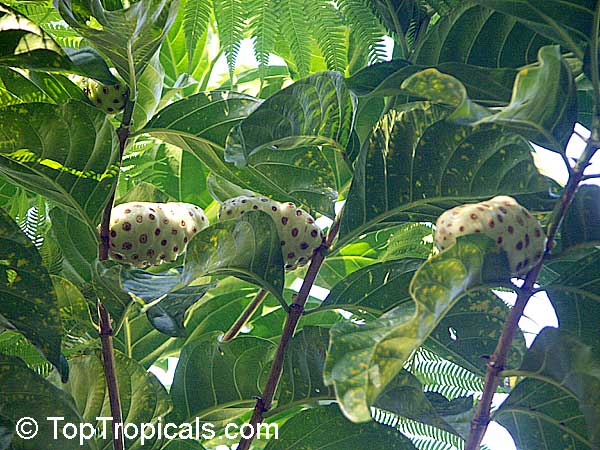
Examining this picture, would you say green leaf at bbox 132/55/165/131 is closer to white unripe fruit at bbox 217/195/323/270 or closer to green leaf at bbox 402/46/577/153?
white unripe fruit at bbox 217/195/323/270

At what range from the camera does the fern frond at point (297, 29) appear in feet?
2.85

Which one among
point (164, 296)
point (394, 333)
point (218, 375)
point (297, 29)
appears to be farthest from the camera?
point (297, 29)

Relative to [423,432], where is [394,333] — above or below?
above

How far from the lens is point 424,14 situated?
716 mm

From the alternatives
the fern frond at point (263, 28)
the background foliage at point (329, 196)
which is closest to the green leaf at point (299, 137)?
the background foliage at point (329, 196)

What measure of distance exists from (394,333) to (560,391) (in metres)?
0.29

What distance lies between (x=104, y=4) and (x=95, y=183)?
0.49ft

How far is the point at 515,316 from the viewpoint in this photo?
0.59 meters

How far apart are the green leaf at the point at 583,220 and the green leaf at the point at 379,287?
136mm

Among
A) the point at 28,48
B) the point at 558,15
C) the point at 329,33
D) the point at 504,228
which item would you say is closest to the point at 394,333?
the point at 504,228

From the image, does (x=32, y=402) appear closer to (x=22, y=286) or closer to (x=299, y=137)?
(x=22, y=286)

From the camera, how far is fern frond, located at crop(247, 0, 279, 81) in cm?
89

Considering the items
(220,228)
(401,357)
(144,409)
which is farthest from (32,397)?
(401,357)

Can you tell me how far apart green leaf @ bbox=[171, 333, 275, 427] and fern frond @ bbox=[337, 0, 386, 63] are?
31cm
